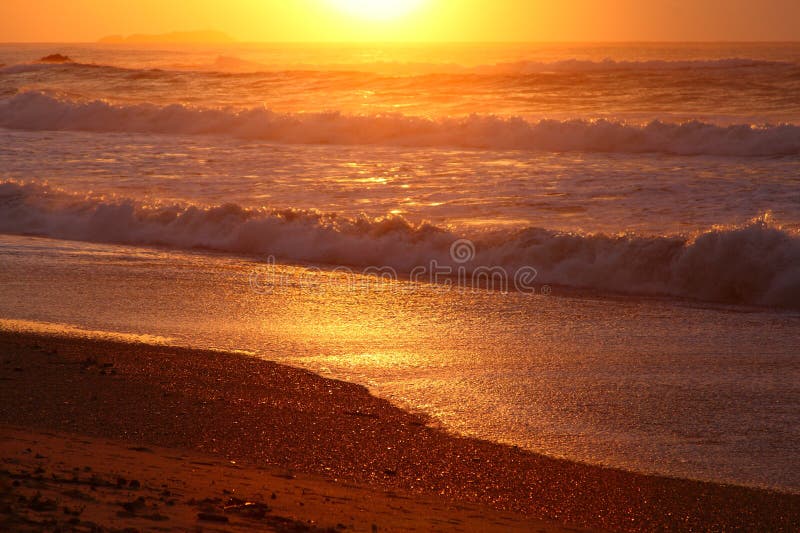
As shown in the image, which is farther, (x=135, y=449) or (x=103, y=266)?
(x=103, y=266)

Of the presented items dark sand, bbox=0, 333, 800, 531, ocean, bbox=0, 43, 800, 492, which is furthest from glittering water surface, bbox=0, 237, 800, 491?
dark sand, bbox=0, 333, 800, 531

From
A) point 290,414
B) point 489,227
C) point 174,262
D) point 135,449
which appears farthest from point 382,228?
point 135,449

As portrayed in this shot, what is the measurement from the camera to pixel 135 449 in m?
4.21

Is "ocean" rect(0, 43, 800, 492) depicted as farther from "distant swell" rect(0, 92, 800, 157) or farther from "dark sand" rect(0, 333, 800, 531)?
"dark sand" rect(0, 333, 800, 531)

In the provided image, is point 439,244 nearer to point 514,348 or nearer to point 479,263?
point 479,263

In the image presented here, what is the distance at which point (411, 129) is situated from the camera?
20.6 m

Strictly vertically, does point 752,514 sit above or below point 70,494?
below

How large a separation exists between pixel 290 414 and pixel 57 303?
3.46 metres

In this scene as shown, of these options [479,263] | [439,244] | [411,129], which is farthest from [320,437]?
[411,129]

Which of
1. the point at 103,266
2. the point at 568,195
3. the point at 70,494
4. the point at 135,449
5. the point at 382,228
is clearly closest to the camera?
the point at 70,494

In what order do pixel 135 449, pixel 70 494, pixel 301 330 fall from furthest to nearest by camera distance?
pixel 301 330 → pixel 135 449 → pixel 70 494

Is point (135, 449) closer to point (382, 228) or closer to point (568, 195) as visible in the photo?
point (382, 228)

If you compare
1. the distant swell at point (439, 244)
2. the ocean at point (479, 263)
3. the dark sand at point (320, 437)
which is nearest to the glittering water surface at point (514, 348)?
the ocean at point (479, 263)

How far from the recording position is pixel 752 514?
383 cm
